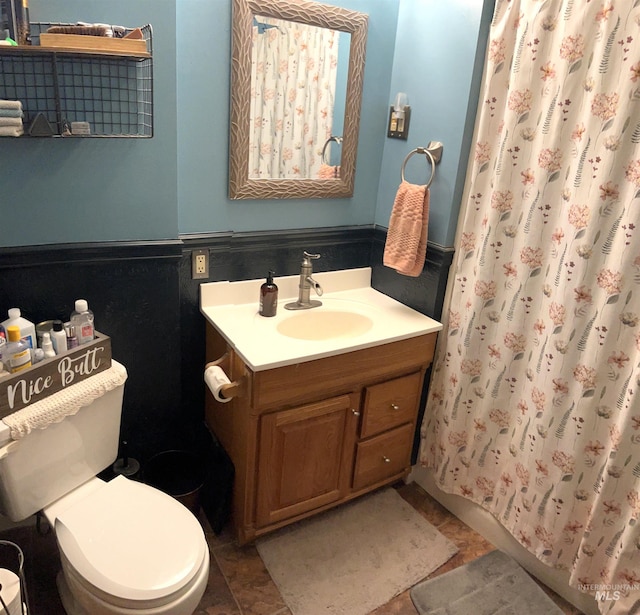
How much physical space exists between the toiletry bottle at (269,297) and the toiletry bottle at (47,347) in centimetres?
Answer: 70

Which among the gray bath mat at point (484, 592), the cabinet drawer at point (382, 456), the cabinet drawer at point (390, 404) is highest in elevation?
the cabinet drawer at point (390, 404)

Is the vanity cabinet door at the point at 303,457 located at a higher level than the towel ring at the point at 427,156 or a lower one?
lower

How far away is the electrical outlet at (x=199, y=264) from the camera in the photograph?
1.85 metres

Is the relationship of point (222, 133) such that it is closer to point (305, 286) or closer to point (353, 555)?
point (305, 286)

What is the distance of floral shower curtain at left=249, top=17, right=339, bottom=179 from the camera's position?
69.7 inches

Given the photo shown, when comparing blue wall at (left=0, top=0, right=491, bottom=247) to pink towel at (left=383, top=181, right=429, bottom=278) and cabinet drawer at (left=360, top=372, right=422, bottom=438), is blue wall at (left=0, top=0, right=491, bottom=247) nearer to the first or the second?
pink towel at (left=383, top=181, right=429, bottom=278)

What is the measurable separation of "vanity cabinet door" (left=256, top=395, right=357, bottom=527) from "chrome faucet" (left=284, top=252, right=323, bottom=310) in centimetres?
40

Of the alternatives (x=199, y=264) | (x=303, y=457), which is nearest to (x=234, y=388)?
(x=303, y=457)

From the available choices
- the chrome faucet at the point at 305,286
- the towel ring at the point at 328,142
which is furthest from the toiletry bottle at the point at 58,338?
the towel ring at the point at 328,142

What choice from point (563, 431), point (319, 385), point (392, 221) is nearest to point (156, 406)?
point (319, 385)

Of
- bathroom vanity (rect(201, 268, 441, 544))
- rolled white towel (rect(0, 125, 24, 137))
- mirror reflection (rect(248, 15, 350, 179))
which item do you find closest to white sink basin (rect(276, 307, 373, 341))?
bathroom vanity (rect(201, 268, 441, 544))

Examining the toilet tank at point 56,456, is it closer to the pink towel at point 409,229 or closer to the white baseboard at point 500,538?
the pink towel at point 409,229

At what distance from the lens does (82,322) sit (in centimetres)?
154

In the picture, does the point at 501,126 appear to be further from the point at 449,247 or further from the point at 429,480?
the point at 429,480
